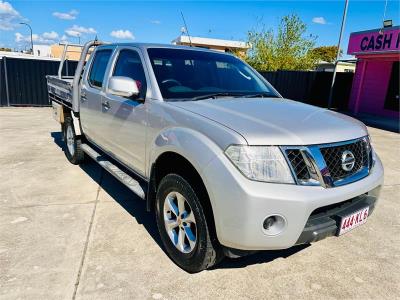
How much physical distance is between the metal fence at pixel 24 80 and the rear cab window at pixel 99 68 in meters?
9.44

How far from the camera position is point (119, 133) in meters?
3.79

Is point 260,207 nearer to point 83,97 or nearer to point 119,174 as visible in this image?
point 119,174

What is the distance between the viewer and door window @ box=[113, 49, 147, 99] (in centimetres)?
337

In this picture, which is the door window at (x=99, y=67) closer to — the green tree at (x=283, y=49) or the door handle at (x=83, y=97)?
the door handle at (x=83, y=97)

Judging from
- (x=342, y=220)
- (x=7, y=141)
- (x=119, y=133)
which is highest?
(x=119, y=133)

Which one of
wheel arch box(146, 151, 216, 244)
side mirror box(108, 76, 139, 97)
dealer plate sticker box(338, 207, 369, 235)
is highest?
side mirror box(108, 76, 139, 97)

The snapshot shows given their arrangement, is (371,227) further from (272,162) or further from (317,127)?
(272,162)

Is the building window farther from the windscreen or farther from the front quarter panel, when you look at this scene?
the front quarter panel

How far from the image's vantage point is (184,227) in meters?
2.79

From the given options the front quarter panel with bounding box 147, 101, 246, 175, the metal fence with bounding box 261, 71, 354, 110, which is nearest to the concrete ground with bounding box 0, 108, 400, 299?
the front quarter panel with bounding box 147, 101, 246, 175

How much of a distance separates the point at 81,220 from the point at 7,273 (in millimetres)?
1047

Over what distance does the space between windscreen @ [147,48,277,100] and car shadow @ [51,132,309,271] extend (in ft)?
4.79

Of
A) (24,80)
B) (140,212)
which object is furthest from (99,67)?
(24,80)

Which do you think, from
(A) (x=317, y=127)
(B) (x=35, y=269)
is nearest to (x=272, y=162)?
(A) (x=317, y=127)
